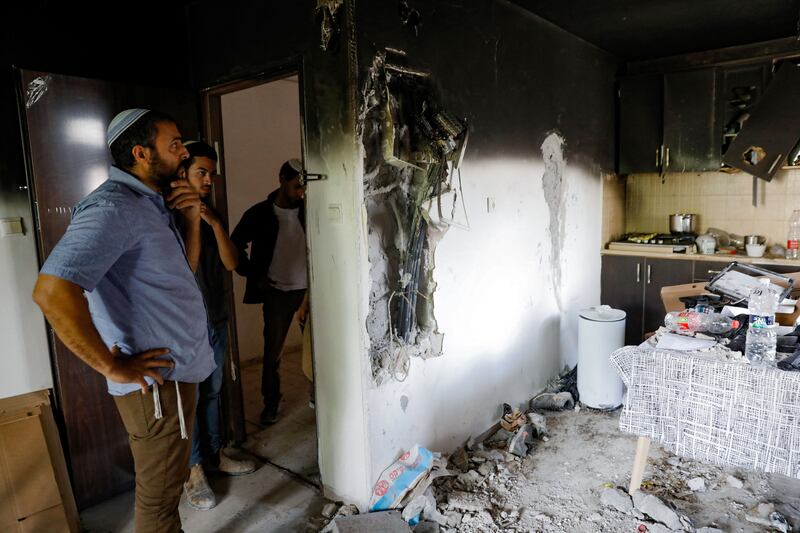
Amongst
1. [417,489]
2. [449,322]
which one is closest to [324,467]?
[417,489]

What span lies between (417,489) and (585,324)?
65.8 inches

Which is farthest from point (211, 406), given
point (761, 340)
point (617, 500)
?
point (761, 340)

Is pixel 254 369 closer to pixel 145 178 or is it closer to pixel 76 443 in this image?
pixel 76 443

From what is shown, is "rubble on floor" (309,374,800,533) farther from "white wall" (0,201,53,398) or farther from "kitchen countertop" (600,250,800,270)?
"kitchen countertop" (600,250,800,270)

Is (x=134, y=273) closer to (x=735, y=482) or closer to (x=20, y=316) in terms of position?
(x=20, y=316)

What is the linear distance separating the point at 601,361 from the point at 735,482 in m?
1.00

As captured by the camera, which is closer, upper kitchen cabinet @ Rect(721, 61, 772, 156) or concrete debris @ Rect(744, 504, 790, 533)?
concrete debris @ Rect(744, 504, 790, 533)

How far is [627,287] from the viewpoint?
4.25 metres

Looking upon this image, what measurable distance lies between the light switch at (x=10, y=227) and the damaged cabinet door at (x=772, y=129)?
452 centimetres

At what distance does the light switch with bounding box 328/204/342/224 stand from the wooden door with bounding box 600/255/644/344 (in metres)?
2.87

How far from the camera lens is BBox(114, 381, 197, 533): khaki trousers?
1653 mm

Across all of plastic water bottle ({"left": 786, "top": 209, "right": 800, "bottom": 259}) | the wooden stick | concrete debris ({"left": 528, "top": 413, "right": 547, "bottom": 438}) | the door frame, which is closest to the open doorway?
the door frame

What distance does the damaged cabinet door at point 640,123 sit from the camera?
13.8 ft

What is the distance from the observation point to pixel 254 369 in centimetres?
428
